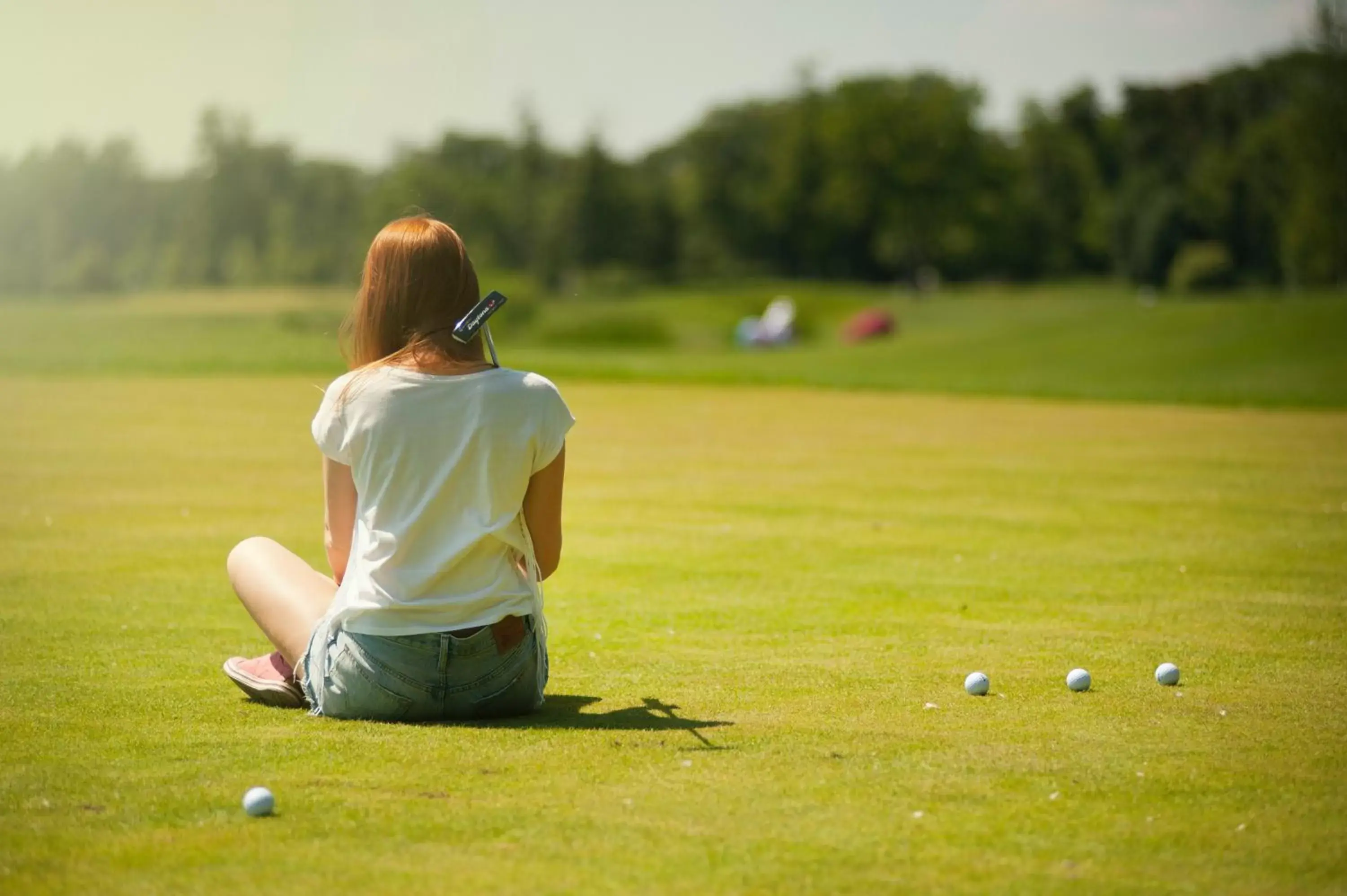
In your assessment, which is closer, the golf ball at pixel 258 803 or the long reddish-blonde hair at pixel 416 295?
the golf ball at pixel 258 803

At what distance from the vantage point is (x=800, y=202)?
128875mm

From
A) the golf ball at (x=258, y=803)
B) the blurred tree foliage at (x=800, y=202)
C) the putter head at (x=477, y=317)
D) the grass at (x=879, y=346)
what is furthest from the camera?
the blurred tree foliage at (x=800, y=202)

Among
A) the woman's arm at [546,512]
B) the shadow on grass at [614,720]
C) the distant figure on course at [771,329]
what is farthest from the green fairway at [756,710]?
the distant figure on course at [771,329]

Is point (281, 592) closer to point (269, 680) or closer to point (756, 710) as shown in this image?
point (269, 680)

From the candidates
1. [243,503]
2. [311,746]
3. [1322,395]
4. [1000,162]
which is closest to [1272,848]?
[311,746]

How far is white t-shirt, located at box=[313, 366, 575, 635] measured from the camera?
6.34m

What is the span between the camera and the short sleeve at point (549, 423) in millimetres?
6359

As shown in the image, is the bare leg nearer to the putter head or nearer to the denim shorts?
the denim shorts

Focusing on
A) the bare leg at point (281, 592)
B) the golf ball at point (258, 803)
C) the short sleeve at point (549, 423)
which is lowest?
the golf ball at point (258, 803)

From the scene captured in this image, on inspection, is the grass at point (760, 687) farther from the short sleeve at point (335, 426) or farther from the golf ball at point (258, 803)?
the short sleeve at point (335, 426)

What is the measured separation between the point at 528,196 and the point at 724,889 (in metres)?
122

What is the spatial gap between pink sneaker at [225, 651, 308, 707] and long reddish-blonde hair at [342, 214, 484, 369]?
1.52 m

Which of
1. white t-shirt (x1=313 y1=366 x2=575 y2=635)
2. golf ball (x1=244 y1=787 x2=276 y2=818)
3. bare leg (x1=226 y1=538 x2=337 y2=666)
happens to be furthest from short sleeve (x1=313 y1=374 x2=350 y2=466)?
golf ball (x1=244 y1=787 x2=276 y2=818)

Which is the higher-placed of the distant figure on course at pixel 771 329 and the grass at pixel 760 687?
the grass at pixel 760 687
